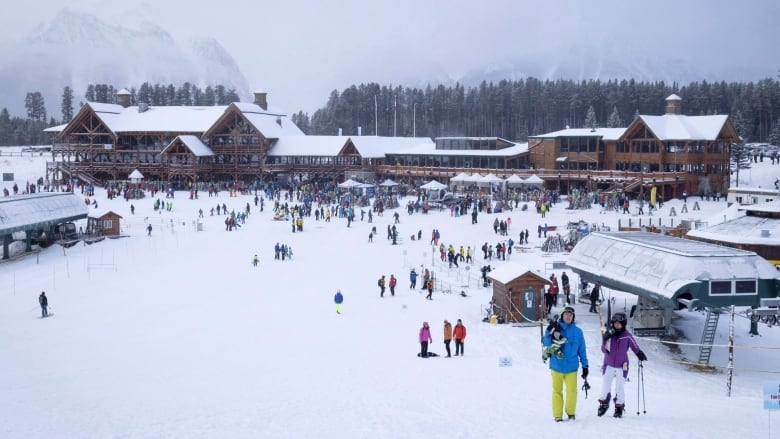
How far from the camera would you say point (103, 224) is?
3644 centimetres

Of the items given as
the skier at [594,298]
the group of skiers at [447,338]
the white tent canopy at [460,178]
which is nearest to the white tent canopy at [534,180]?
the white tent canopy at [460,178]

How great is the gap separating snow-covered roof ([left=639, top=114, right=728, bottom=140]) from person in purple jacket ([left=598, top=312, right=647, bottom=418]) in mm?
42673

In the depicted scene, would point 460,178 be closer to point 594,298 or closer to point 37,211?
point 37,211

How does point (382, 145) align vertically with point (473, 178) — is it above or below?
above

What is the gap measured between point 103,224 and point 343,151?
86.6ft

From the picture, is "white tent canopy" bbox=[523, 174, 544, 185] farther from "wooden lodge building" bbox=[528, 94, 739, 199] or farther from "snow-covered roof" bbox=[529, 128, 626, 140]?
"snow-covered roof" bbox=[529, 128, 626, 140]

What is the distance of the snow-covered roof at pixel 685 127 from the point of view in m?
48.6

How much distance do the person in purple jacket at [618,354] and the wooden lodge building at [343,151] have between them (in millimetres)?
40568

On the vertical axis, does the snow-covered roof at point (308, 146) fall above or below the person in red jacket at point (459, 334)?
above

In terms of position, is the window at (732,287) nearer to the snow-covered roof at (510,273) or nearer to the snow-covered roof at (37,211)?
the snow-covered roof at (510,273)

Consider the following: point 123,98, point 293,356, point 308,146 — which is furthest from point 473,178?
point 123,98

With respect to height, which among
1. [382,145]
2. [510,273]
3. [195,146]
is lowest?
[510,273]

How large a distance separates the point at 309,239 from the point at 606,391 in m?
27.2

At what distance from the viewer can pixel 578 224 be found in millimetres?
35812
